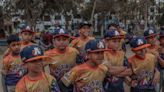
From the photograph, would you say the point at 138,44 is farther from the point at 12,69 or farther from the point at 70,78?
the point at 12,69

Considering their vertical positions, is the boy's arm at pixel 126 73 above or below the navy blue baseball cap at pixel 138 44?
below

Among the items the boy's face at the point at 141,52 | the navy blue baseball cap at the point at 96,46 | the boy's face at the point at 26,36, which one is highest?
the navy blue baseball cap at the point at 96,46

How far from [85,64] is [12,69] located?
2524 mm

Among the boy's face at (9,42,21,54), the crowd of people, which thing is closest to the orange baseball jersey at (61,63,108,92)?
the crowd of people

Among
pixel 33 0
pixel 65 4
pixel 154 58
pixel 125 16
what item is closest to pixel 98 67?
pixel 154 58

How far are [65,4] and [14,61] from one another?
1060 inches

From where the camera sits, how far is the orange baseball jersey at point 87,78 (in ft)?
16.6

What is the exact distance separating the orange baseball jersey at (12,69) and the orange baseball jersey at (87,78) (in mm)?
2286

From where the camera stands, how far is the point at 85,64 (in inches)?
203

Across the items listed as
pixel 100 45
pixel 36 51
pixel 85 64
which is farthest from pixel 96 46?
pixel 36 51

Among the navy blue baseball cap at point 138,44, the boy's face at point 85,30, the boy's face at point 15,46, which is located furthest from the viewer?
the boy's face at point 85,30

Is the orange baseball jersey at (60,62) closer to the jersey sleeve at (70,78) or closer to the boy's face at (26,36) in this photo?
the jersey sleeve at (70,78)

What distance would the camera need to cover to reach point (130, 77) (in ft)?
20.5

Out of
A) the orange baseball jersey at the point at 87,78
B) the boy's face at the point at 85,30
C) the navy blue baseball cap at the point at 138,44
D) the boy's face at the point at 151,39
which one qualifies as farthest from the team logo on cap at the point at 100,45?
the boy's face at the point at 85,30
